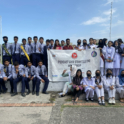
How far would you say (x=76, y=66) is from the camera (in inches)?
214

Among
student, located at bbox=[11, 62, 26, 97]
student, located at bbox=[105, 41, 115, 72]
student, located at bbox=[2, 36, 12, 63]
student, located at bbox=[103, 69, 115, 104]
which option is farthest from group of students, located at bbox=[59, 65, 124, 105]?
student, located at bbox=[2, 36, 12, 63]

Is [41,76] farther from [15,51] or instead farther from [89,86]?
[89,86]

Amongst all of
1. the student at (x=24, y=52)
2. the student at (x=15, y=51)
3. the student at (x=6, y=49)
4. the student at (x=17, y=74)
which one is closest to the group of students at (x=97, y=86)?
the student at (x=17, y=74)

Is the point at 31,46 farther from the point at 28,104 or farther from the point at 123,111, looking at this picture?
the point at 123,111

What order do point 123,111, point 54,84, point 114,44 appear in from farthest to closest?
point 114,44 → point 54,84 → point 123,111

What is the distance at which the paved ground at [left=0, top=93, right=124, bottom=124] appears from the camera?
3.10 m

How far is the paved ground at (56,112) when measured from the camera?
3098 mm

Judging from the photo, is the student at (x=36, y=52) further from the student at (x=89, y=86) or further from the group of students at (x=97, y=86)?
the student at (x=89, y=86)

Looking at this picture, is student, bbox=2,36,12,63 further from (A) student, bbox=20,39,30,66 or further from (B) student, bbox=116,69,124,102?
(B) student, bbox=116,69,124,102

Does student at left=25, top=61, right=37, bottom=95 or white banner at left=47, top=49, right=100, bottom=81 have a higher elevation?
white banner at left=47, top=49, right=100, bottom=81

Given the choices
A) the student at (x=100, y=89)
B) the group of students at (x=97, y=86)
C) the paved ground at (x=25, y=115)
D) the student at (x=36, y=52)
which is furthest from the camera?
the student at (x=36, y=52)

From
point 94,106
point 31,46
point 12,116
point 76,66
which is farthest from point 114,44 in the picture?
point 12,116

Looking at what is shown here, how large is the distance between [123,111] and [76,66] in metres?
2.45

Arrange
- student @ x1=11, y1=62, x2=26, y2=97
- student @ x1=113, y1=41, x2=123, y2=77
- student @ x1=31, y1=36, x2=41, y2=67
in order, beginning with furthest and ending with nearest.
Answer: student @ x1=31, y1=36, x2=41, y2=67 → student @ x1=113, y1=41, x2=123, y2=77 → student @ x1=11, y1=62, x2=26, y2=97
